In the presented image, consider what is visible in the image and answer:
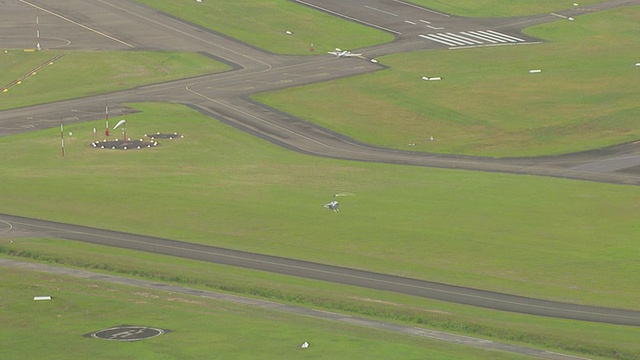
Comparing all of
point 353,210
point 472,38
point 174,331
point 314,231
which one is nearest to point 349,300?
point 174,331

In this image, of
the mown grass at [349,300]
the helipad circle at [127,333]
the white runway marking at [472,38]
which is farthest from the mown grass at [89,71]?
the helipad circle at [127,333]

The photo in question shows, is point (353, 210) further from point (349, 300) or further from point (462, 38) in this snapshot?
point (462, 38)

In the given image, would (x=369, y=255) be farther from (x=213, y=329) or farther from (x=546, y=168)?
(x=546, y=168)

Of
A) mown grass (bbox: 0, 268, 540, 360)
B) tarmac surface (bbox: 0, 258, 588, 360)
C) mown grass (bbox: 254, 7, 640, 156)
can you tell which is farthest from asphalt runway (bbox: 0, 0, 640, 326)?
mown grass (bbox: 0, 268, 540, 360)

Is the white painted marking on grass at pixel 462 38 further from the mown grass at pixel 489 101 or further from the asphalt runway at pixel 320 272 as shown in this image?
the asphalt runway at pixel 320 272

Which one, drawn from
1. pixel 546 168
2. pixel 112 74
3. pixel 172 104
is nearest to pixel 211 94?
pixel 172 104

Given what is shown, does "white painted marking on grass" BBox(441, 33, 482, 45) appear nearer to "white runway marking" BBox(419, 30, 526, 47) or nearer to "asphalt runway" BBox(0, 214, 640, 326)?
"white runway marking" BBox(419, 30, 526, 47)
